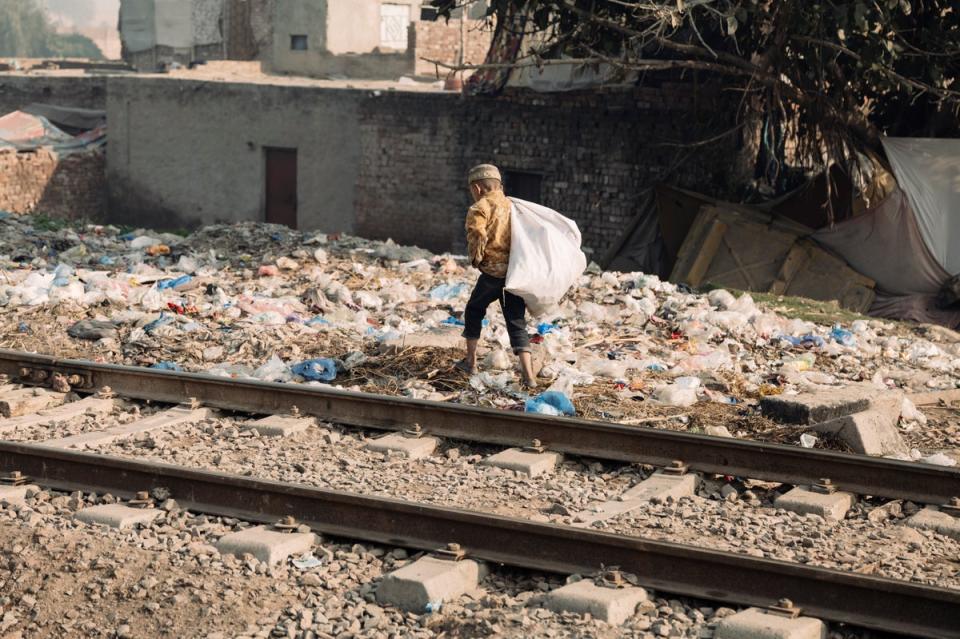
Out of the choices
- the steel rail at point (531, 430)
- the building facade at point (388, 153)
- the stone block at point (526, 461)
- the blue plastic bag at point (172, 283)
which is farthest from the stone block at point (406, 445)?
the building facade at point (388, 153)

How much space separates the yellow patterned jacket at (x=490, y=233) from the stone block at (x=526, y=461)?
1814 millimetres

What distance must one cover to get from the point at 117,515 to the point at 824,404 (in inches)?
163

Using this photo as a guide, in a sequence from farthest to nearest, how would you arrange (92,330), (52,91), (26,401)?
(52,91)
(92,330)
(26,401)

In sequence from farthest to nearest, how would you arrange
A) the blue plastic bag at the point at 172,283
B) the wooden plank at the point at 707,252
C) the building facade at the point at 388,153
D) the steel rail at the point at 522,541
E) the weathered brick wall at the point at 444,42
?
the weathered brick wall at the point at 444,42
the building facade at the point at 388,153
the wooden plank at the point at 707,252
the blue plastic bag at the point at 172,283
the steel rail at the point at 522,541

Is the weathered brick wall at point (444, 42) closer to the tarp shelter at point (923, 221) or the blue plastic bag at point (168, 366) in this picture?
the tarp shelter at point (923, 221)

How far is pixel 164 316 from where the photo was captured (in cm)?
1096

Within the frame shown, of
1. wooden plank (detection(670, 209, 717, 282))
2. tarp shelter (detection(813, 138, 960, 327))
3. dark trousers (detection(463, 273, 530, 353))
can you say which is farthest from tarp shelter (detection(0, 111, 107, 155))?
dark trousers (detection(463, 273, 530, 353))

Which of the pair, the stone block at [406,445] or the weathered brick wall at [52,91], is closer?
the stone block at [406,445]

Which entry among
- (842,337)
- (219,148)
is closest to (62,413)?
(842,337)

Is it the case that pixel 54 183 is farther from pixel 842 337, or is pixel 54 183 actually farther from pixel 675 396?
pixel 675 396

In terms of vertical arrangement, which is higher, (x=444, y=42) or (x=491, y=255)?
(x=444, y=42)

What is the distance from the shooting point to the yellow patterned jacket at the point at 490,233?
27.2 ft

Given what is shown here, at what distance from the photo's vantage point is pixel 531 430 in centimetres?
711

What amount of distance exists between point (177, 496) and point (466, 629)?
200cm
